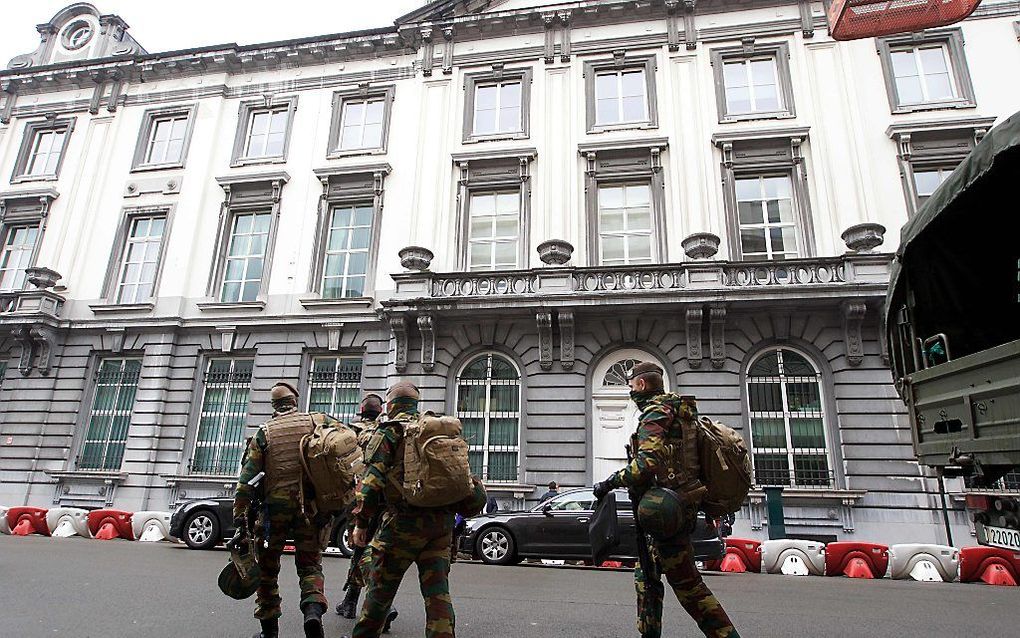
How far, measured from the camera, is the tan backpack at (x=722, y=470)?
13.7ft

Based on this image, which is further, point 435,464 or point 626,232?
point 626,232

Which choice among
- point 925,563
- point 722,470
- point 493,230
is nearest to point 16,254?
point 493,230

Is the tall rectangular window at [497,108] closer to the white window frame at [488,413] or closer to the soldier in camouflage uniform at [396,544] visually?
the white window frame at [488,413]

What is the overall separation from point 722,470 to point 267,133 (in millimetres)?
17960

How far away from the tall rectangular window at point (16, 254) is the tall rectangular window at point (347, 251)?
931 centimetres

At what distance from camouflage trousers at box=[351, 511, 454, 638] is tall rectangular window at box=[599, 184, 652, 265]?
38.1ft

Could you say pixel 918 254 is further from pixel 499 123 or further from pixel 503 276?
pixel 499 123

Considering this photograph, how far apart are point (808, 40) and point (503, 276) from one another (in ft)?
33.7

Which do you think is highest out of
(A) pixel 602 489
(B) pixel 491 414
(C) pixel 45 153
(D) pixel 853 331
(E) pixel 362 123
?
(E) pixel 362 123

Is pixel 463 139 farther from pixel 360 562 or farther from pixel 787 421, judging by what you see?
pixel 360 562

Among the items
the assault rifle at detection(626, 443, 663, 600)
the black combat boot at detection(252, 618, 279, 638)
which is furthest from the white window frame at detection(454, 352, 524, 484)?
the assault rifle at detection(626, 443, 663, 600)

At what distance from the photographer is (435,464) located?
12.3 ft

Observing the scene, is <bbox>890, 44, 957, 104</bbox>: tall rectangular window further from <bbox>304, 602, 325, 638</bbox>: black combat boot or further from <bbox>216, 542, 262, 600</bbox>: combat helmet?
<bbox>216, 542, 262, 600</bbox>: combat helmet

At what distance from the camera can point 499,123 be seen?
16.9 m
